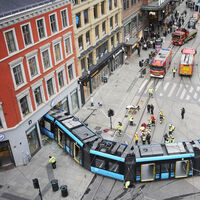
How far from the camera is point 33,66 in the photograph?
2930 centimetres

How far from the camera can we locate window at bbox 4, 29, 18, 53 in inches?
982

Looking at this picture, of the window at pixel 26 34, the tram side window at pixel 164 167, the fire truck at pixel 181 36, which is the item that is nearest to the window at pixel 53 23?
the window at pixel 26 34

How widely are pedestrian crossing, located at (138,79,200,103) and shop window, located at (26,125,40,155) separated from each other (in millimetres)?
18794

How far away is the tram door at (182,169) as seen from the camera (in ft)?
82.7

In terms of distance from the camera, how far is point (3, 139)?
27.2 meters

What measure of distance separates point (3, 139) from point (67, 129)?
6.46 metres

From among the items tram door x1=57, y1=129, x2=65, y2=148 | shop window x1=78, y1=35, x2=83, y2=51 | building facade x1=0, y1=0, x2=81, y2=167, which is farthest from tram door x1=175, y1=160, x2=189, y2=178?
shop window x1=78, y1=35, x2=83, y2=51

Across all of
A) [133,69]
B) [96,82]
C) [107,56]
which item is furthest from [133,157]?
[133,69]

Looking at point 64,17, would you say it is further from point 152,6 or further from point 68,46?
point 152,6

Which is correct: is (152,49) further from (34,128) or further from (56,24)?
(34,128)

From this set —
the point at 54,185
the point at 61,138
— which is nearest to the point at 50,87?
the point at 61,138

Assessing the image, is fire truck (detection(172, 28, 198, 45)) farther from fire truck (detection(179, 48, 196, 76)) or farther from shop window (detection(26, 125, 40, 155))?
shop window (detection(26, 125, 40, 155))

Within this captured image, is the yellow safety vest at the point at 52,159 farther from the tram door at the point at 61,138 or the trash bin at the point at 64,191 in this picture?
the trash bin at the point at 64,191

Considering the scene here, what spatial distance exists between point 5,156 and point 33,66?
9.75 m
